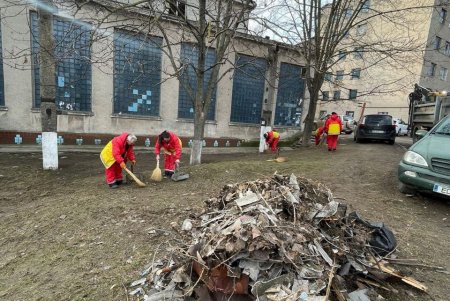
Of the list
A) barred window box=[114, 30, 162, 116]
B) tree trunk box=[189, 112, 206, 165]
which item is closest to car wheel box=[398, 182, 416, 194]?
tree trunk box=[189, 112, 206, 165]

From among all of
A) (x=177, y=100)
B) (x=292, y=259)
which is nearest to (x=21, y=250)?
(x=292, y=259)

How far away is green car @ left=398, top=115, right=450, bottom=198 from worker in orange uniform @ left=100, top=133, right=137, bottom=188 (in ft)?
17.1

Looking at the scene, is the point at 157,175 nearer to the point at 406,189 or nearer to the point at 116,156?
the point at 116,156

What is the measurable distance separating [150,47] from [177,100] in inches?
105

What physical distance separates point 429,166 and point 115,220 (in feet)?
16.5

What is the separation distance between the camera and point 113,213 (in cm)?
500

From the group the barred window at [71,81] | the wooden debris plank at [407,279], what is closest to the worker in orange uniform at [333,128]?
the wooden debris plank at [407,279]

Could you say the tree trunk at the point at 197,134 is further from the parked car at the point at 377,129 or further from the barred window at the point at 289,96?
the parked car at the point at 377,129

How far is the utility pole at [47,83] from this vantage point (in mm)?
7992

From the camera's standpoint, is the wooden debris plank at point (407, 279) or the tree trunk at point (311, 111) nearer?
the wooden debris plank at point (407, 279)

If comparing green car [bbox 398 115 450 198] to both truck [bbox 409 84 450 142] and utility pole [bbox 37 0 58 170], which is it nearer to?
truck [bbox 409 84 450 142]

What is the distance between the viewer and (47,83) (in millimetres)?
8352

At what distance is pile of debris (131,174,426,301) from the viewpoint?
2.49 m

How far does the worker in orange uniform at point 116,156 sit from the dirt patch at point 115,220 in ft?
1.04
